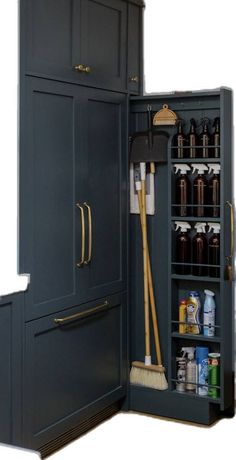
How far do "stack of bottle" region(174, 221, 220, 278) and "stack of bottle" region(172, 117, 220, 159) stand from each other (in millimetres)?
371

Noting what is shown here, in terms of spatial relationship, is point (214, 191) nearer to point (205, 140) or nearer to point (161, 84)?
point (205, 140)

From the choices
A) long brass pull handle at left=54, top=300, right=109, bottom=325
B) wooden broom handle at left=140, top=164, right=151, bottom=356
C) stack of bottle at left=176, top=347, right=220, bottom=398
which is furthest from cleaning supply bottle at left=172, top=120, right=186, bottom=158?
stack of bottle at left=176, top=347, right=220, bottom=398

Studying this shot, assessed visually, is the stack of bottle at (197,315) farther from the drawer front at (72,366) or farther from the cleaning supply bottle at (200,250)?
the drawer front at (72,366)

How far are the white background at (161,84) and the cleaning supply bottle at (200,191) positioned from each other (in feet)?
1.72

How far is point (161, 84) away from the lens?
13.8ft

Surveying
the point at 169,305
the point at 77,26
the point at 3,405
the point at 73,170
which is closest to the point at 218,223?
the point at 169,305

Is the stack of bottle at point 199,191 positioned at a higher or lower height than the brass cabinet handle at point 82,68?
lower

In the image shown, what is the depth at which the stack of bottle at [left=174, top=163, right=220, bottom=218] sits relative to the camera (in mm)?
3820

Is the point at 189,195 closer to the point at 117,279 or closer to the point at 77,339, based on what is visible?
the point at 117,279

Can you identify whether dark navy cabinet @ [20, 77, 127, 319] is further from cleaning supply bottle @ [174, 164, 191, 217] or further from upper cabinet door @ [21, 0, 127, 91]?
cleaning supply bottle @ [174, 164, 191, 217]

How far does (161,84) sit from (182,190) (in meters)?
0.71

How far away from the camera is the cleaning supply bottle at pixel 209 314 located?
12.8 feet

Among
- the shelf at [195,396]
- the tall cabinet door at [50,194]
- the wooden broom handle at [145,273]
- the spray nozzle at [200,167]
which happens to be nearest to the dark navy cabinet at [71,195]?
the tall cabinet door at [50,194]

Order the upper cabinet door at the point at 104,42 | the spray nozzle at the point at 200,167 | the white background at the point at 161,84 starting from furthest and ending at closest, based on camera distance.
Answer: the spray nozzle at the point at 200,167
the upper cabinet door at the point at 104,42
the white background at the point at 161,84
